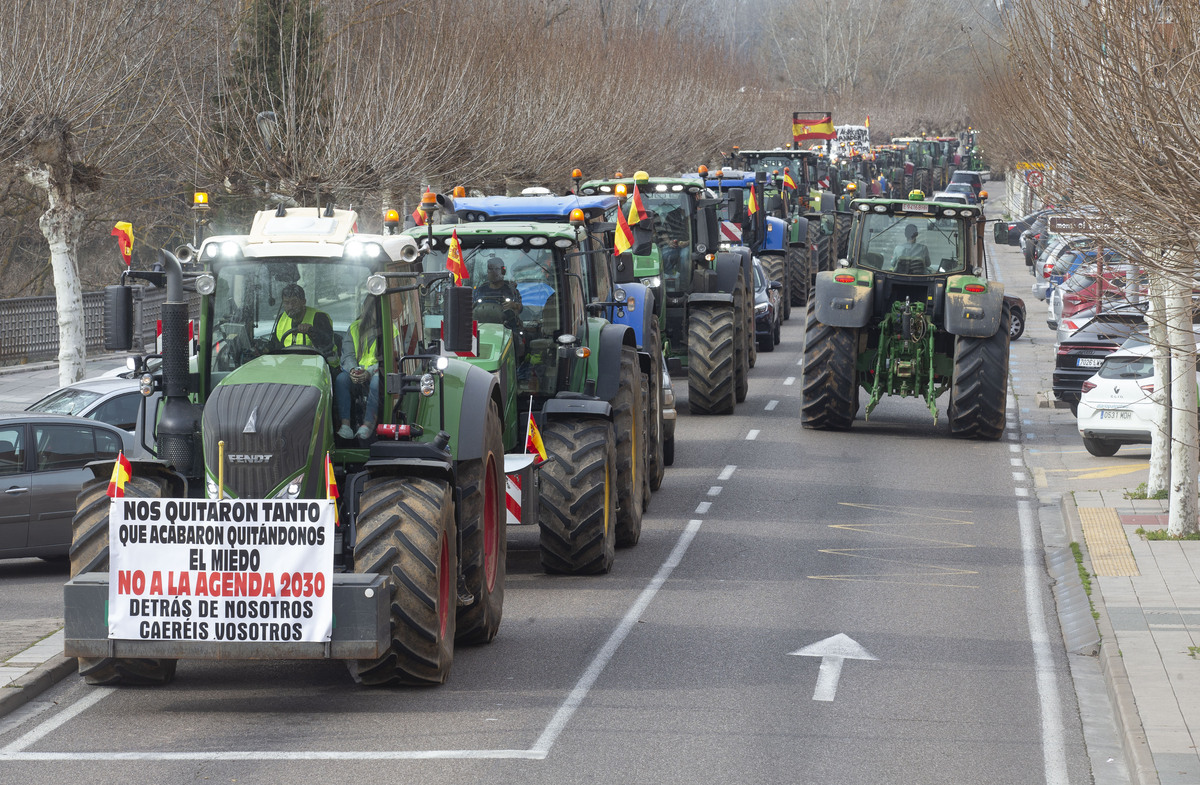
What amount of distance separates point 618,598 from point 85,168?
11.0m

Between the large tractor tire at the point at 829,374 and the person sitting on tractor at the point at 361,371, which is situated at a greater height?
the person sitting on tractor at the point at 361,371

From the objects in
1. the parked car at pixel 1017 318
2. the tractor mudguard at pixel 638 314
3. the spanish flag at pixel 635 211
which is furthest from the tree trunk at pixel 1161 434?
the parked car at pixel 1017 318

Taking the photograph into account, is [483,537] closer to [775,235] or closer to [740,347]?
[740,347]

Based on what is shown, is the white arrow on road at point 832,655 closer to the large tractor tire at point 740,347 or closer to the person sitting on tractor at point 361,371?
the person sitting on tractor at point 361,371

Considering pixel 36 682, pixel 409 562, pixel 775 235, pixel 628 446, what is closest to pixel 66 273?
pixel 628 446

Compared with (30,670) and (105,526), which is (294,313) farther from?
(30,670)

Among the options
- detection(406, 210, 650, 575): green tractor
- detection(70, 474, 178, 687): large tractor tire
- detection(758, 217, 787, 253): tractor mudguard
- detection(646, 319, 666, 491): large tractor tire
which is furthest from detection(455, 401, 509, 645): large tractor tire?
detection(758, 217, 787, 253): tractor mudguard

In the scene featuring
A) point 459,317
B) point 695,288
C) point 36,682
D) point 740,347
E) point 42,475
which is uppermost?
point 459,317

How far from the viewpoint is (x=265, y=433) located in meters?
9.06

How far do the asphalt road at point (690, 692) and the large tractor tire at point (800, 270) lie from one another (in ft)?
71.5

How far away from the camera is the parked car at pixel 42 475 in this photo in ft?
48.5

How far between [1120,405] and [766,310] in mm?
11235

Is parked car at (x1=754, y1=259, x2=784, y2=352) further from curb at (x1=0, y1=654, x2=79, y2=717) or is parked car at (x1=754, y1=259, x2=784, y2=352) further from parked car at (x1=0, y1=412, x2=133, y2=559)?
curb at (x1=0, y1=654, x2=79, y2=717)

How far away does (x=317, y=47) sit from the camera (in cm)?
2341
